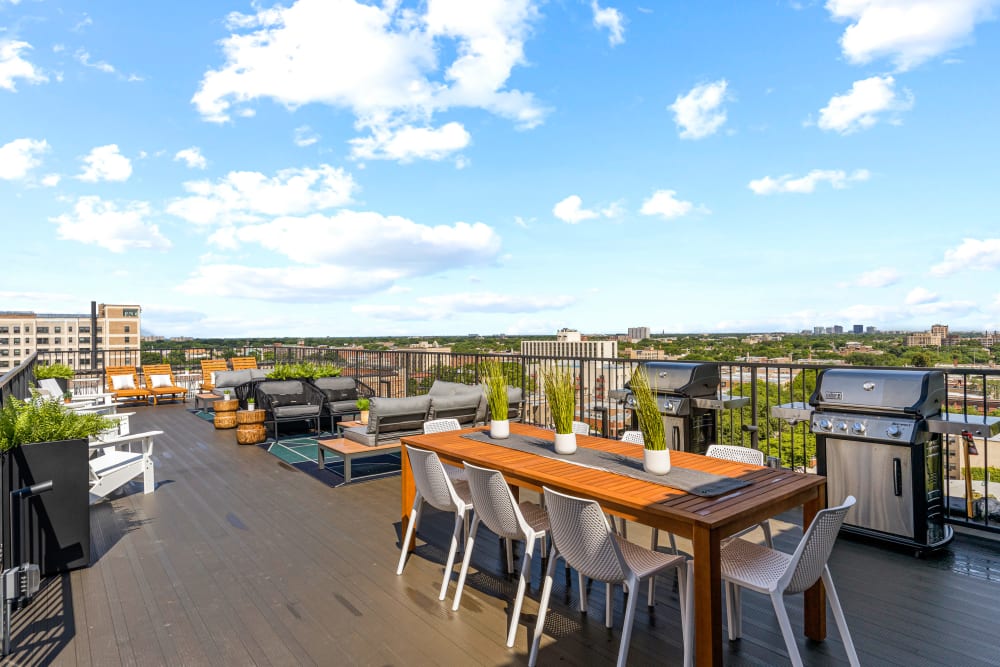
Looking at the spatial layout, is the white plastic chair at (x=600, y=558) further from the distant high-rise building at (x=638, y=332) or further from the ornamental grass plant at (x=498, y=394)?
the distant high-rise building at (x=638, y=332)

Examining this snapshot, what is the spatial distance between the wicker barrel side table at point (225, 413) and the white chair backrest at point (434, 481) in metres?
6.71

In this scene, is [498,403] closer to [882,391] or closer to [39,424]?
[882,391]

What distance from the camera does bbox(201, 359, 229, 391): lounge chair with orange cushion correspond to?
11.4 m

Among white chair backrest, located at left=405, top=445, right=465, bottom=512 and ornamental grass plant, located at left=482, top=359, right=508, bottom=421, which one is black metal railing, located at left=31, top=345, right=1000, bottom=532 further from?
white chair backrest, located at left=405, top=445, right=465, bottom=512

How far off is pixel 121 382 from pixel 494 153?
1119cm

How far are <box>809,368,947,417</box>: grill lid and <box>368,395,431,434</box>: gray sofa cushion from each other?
11.9ft

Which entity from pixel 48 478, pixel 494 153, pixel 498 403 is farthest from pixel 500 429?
pixel 494 153

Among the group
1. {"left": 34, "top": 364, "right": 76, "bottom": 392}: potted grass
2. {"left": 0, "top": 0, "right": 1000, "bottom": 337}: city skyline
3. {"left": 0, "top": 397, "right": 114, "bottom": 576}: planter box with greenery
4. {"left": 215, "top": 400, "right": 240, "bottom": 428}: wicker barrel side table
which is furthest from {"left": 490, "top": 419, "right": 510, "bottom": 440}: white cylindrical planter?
{"left": 34, "top": 364, "right": 76, "bottom": 392}: potted grass

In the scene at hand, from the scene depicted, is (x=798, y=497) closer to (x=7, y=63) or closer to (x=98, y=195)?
(x=7, y=63)

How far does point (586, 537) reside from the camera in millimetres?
2100

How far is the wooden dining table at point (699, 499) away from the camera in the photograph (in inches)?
75.1

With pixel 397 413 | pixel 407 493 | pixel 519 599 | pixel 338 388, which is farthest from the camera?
pixel 338 388

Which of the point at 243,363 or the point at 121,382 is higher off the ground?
the point at 243,363

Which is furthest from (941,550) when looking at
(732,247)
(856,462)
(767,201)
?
(732,247)
